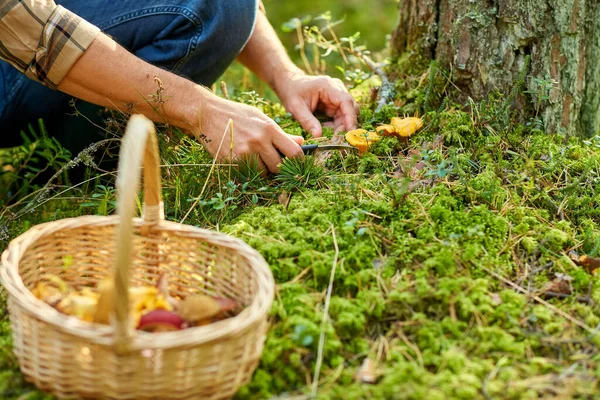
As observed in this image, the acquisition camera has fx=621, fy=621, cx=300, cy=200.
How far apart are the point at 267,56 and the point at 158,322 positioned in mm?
1651

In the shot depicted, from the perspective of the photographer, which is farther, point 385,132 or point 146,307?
point 385,132

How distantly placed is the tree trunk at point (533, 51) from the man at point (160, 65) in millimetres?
458

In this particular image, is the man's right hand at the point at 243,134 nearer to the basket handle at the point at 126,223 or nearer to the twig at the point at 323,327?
the twig at the point at 323,327

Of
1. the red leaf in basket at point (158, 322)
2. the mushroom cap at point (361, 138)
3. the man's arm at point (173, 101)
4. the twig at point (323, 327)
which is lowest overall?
the twig at point (323, 327)

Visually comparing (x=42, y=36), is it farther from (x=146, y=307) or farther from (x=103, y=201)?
(x=146, y=307)

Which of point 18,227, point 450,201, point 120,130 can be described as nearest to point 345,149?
point 450,201

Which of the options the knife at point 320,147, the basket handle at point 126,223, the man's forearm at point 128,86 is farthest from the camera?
the knife at point 320,147

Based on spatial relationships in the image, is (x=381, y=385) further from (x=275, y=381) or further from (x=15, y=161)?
(x=15, y=161)

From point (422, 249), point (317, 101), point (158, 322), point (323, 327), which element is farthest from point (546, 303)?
point (317, 101)

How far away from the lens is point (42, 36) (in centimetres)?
186

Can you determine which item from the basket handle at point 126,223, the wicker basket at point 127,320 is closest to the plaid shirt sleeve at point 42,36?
the wicker basket at point 127,320

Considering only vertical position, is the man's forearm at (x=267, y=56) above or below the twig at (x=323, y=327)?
above

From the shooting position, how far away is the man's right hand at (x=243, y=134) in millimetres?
2002

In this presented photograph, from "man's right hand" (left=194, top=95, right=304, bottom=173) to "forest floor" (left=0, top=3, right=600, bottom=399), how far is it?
0.06 meters
